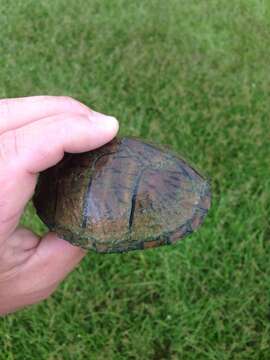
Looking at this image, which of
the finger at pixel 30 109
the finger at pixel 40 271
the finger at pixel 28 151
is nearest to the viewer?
the finger at pixel 28 151

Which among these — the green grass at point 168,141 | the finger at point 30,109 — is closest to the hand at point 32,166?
the finger at point 30,109

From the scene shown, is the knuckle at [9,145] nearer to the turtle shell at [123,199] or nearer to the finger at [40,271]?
the turtle shell at [123,199]

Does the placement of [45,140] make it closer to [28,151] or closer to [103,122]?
[28,151]

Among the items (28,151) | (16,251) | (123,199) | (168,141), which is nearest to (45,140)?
(28,151)

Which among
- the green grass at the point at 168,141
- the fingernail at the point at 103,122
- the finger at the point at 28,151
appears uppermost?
the fingernail at the point at 103,122

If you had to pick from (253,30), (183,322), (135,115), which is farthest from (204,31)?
(183,322)

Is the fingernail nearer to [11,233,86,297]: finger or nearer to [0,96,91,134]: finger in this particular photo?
[0,96,91,134]: finger
